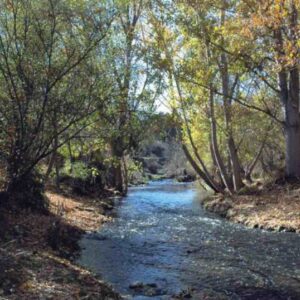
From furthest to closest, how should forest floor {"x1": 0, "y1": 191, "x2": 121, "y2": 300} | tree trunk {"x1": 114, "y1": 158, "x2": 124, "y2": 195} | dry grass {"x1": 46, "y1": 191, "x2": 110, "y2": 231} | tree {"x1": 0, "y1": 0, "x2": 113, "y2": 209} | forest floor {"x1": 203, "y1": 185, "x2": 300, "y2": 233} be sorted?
tree trunk {"x1": 114, "y1": 158, "x2": 124, "y2": 195}
forest floor {"x1": 203, "y1": 185, "x2": 300, "y2": 233}
dry grass {"x1": 46, "y1": 191, "x2": 110, "y2": 231}
tree {"x1": 0, "y1": 0, "x2": 113, "y2": 209}
forest floor {"x1": 0, "y1": 191, "x2": 121, "y2": 300}

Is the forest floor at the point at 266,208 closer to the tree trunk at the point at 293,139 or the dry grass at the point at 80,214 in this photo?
the tree trunk at the point at 293,139

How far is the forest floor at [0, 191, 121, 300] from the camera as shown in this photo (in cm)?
720

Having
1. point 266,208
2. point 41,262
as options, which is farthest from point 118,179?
point 41,262

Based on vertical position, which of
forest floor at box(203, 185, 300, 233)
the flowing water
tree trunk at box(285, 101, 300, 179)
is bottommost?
the flowing water

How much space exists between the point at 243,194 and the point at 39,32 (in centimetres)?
1498

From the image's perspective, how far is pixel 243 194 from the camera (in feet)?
79.7

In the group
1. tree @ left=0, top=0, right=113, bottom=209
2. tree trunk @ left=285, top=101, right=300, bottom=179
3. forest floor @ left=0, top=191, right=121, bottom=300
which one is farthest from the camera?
tree trunk @ left=285, top=101, right=300, bottom=179

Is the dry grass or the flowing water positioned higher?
the dry grass

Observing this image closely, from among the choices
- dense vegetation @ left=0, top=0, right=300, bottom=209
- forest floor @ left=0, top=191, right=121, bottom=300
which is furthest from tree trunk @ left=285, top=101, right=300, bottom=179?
forest floor @ left=0, top=191, right=121, bottom=300

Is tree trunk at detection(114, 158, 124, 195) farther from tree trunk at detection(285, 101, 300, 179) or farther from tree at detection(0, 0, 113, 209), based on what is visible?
tree at detection(0, 0, 113, 209)

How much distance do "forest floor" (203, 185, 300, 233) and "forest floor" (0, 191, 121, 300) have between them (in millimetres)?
6794

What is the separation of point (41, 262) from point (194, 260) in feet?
13.3

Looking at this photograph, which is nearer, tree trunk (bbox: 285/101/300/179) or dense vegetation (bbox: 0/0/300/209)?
dense vegetation (bbox: 0/0/300/209)

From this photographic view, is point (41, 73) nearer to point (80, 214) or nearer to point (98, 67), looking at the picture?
point (98, 67)
